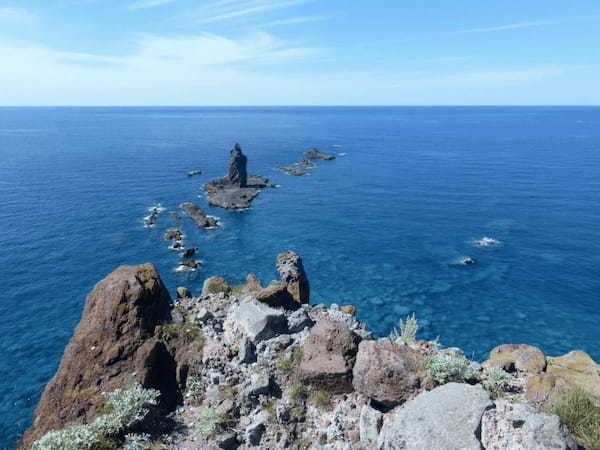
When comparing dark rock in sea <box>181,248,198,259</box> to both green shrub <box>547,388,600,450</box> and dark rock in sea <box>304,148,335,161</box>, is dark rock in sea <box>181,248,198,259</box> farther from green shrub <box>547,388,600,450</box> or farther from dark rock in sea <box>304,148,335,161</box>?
dark rock in sea <box>304,148,335,161</box>

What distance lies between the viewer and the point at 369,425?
44.7ft

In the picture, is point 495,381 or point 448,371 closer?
point 448,371

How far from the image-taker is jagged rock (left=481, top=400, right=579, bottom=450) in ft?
36.0

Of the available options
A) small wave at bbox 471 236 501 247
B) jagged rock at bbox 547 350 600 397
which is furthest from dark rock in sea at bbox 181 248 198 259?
jagged rock at bbox 547 350 600 397

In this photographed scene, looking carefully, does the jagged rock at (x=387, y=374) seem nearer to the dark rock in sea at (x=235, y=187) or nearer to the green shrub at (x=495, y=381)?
the green shrub at (x=495, y=381)

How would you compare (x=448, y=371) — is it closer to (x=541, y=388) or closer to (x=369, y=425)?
(x=369, y=425)

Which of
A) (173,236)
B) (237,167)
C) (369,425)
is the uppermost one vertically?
(237,167)

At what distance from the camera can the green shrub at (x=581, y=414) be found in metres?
11.9

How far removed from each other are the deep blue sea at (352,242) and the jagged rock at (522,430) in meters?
28.5

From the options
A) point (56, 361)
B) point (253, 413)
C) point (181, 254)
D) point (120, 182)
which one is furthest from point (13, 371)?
point (120, 182)

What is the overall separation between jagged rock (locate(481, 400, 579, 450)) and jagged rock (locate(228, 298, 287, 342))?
9785 millimetres

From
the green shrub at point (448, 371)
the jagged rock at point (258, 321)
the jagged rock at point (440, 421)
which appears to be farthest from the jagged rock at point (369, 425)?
the jagged rock at point (258, 321)

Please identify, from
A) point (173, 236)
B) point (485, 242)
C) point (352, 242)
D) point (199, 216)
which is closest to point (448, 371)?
point (352, 242)

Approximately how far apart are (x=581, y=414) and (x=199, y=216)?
70306 mm
